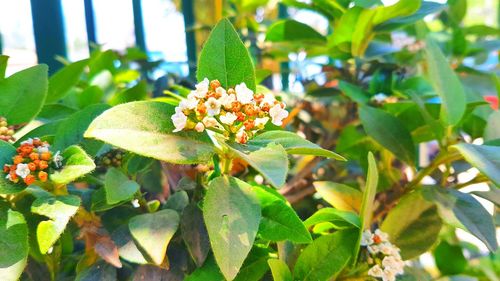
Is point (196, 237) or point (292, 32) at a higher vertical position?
point (292, 32)

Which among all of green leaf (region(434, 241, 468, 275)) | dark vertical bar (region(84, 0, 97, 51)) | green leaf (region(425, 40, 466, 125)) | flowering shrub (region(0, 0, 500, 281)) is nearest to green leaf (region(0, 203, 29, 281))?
flowering shrub (region(0, 0, 500, 281))

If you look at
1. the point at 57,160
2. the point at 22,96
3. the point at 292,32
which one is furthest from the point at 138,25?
the point at 57,160

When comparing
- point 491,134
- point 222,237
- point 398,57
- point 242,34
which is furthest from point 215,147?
point 242,34

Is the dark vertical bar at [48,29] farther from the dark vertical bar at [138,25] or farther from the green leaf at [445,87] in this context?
the green leaf at [445,87]

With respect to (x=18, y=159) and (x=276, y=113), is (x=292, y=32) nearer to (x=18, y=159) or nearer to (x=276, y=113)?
(x=276, y=113)

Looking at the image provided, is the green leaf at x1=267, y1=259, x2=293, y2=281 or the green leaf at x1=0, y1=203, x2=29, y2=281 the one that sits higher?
the green leaf at x1=0, y1=203, x2=29, y2=281

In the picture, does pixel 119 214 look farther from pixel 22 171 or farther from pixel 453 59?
pixel 453 59

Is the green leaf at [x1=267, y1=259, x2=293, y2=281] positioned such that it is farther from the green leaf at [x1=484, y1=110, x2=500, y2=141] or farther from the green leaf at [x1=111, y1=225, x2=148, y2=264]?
the green leaf at [x1=484, y1=110, x2=500, y2=141]
